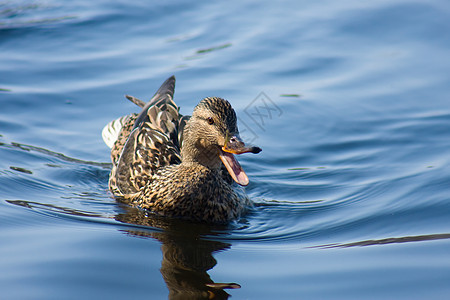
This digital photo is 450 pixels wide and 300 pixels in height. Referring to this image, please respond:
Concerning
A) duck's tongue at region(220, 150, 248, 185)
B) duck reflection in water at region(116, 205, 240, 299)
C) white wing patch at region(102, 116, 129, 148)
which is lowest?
duck reflection in water at region(116, 205, 240, 299)

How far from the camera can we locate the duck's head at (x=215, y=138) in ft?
20.5

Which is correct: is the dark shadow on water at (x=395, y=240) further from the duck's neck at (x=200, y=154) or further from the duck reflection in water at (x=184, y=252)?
the duck's neck at (x=200, y=154)

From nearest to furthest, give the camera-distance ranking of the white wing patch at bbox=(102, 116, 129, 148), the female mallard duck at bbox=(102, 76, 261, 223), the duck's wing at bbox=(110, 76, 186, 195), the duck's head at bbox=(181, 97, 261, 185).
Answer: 1. the duck's head at bbox=(181, 97, 261, 185)
2. the female mallard duck at bbox=(102, 76, 261, 223)
3. the duck's wing at bbox=(110, 76, 186, 195)
4. the white wing patch at bbox=(102, 116, 129, 148)

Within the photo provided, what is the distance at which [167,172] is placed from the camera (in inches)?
281

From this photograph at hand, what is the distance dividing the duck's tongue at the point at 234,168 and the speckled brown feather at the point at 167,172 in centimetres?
28

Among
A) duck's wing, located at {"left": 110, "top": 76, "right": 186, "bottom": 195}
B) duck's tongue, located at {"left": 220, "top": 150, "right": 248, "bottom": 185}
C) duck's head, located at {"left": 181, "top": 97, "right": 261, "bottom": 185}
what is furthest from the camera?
duck's wing, located at {"left": 110, "top": 76, "right": 186, "bottom": 195}

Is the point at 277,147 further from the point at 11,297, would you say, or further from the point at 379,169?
the point at 11,297

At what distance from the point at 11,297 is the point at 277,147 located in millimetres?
5045

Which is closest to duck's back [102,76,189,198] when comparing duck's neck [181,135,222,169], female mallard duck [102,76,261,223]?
female mallard duck [102,76,261,223]

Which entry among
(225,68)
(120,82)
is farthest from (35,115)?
(225,68)

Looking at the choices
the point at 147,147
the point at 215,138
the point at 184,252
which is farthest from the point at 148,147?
the point at 184,252

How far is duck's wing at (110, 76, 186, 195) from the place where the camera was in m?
7.58

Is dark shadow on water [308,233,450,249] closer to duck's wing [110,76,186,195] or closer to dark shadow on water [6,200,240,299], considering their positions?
dark shadow on water [6,200,240,299]

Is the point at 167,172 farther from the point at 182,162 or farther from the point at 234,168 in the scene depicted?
the point at 234,168
